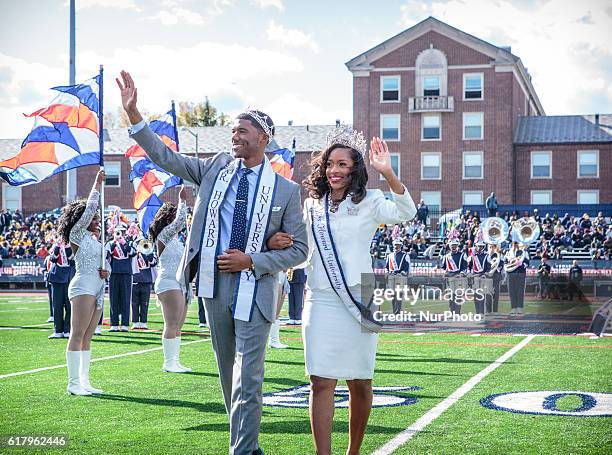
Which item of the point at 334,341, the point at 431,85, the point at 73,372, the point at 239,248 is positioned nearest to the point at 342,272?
the point at 334,341

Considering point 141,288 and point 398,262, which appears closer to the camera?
point 141,288

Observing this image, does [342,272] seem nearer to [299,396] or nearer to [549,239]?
[299,396]

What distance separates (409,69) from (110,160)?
1989cm

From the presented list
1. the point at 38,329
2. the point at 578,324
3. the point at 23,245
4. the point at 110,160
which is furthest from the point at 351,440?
the point at 110,160

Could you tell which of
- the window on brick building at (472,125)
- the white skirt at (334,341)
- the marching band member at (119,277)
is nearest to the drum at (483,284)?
the marching band member at (119,277)

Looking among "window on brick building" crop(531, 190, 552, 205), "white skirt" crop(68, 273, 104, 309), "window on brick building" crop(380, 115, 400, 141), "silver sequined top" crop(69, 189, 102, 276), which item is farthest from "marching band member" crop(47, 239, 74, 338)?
"window on brick building" crop(531, 190, 552, 205)

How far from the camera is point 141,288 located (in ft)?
59.6

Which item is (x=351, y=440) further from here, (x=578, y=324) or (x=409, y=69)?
(x=409, y=69)

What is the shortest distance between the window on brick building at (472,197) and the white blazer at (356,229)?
147ft

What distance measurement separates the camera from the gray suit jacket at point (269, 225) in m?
5.25

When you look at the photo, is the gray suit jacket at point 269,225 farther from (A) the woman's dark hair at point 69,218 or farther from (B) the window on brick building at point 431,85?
(B) the window on brick building at point 431,85

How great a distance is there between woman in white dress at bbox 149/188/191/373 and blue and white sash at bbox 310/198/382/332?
197 inches

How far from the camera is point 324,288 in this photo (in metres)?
5.44

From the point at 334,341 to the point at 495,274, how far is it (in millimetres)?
19313
